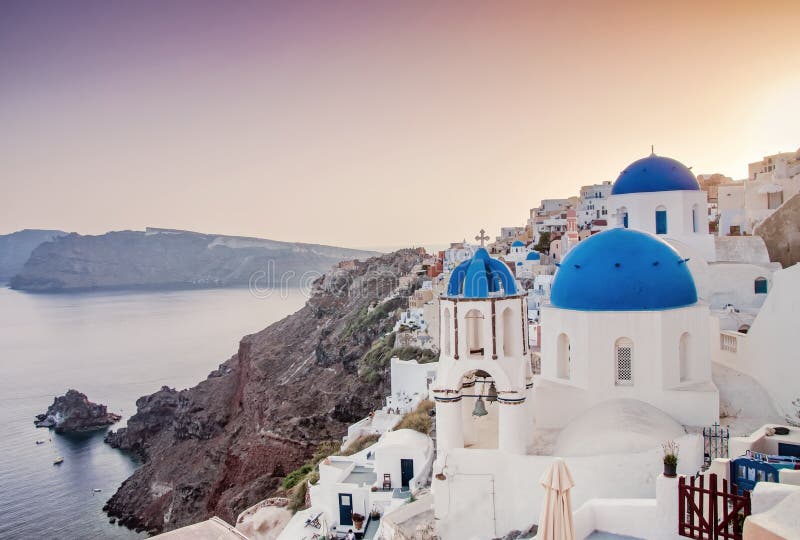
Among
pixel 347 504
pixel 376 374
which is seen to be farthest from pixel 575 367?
pixel 376 374

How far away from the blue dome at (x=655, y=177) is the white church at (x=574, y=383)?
4.69 metres

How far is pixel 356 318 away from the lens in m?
47.8

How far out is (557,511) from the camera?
6.29 metres

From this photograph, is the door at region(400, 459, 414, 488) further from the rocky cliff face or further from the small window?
the rocky cliff face

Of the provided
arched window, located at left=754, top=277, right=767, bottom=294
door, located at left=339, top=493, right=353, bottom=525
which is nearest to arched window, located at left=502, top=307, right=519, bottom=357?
door, located at left=339, top=493, right=353, bottom=525

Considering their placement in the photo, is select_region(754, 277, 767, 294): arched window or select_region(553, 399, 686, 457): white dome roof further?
select_region(754, 277, 767, 294): arched window

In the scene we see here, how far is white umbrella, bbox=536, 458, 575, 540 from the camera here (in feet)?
20.6

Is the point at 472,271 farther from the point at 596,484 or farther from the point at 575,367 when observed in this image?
the point at 596,484

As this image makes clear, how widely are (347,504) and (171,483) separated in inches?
901

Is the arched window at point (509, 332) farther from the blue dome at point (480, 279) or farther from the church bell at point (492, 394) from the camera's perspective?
the church bell at point (492, 394)

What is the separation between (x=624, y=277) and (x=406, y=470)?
271 inches

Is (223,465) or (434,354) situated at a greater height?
(434,354)

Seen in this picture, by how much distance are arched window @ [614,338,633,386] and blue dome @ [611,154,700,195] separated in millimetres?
6534

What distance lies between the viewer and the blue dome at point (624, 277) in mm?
10461
